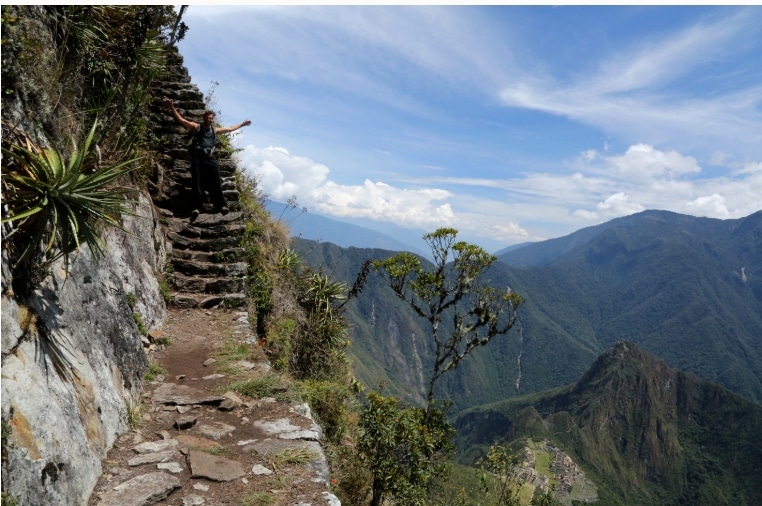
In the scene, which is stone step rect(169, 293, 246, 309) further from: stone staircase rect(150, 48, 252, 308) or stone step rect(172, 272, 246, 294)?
stone step rect(172, 272, 246, 294)

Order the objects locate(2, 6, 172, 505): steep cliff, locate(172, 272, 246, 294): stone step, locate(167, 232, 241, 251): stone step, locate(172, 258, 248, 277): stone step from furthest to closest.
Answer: locate(167, 232, 241, 251): stone step
locate(172, 258, 248, 277): stone step
locate(172, 272, 246, 294): stone step
locate(2, 6, 172, 505): steep cliff

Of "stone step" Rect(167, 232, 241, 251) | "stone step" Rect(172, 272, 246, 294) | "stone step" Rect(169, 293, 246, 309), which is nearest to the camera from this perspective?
"stone step" Rect(169, 293, 246, 309)

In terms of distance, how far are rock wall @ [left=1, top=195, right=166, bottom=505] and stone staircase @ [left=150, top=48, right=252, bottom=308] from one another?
3339 mm

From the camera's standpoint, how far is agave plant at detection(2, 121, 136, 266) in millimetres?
3758

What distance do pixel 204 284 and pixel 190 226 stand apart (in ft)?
6.58

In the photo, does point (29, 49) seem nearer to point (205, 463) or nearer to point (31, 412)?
point (31, 412)

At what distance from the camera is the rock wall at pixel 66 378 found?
305cm

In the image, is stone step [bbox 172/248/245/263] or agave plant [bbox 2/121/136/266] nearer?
agave plant [bbox 2/121/136/266]

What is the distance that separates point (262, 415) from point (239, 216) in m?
6.69

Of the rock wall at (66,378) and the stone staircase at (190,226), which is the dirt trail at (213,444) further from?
the stone staircase at (190,226)

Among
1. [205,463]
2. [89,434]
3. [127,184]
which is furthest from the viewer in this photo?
[127,184]

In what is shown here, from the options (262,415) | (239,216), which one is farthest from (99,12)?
(262,415)

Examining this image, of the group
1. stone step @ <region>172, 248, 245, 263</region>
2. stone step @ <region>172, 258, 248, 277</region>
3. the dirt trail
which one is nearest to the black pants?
stone step @ <region>172, 248, 245, 263</region>

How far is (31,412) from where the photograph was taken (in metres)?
3.18
